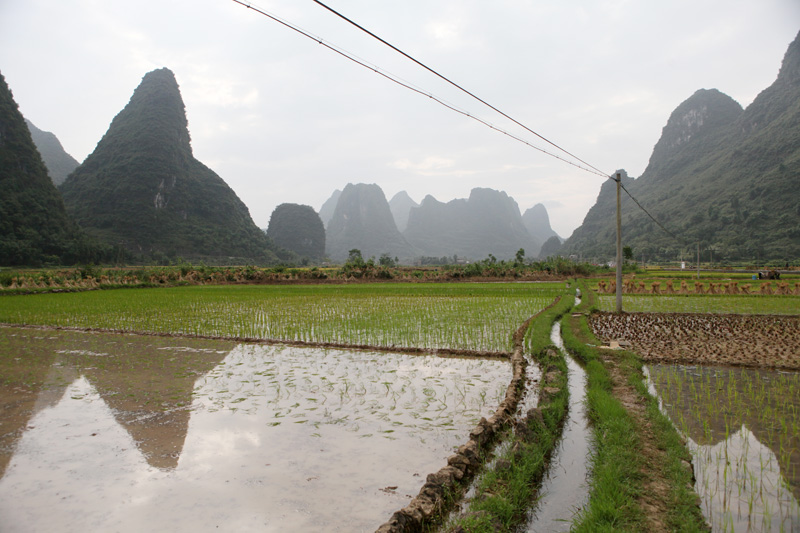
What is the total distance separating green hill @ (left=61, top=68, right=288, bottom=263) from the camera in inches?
2283

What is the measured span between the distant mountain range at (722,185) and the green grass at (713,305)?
46.4ft

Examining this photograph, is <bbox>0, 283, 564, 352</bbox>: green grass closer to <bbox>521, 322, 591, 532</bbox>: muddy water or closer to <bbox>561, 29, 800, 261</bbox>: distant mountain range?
<bbox>521, 322, 591, 532</bbox>: muddy water

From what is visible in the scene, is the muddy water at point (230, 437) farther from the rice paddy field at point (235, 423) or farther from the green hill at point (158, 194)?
the green hill at point (158, 194)

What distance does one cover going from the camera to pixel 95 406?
4895mm

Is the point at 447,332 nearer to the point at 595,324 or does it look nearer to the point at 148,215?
the point at 595,324

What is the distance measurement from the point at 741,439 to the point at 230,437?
4535 mm

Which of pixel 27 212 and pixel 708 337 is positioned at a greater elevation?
pixel 27 212

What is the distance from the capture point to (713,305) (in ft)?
43.7

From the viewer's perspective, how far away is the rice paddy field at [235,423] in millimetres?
2846

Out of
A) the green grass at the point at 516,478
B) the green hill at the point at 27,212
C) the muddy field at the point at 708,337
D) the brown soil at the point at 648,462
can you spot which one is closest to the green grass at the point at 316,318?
the muddy field at the point at 708,337

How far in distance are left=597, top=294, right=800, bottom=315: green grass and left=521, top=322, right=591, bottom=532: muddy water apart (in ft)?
31.1

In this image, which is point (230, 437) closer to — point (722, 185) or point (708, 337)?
point (708, 337)

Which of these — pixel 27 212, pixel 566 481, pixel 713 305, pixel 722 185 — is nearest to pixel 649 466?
pixel 566 481

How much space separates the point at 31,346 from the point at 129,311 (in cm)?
496
